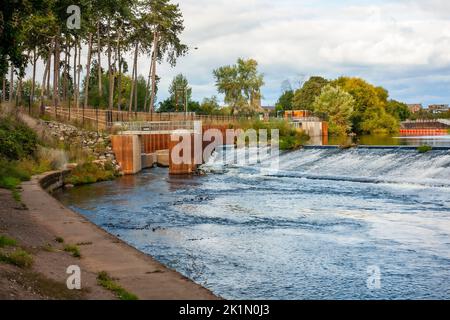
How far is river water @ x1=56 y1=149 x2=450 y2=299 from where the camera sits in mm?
11945

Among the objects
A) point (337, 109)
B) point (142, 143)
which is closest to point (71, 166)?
point (142, 143)

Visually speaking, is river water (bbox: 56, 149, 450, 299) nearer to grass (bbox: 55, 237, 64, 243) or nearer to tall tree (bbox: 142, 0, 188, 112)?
grass (bbox: 55, 237, 64, 243)

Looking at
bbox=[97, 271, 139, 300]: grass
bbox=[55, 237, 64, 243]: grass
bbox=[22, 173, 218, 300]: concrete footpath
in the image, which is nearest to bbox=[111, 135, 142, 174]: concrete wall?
bbox=[22, 173, 218, 300]: concrete footpath

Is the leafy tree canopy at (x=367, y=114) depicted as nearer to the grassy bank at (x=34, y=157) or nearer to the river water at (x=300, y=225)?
the river water at (x=300, y=225)

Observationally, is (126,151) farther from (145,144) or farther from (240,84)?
(240,84)

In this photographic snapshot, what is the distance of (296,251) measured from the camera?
48.4 feet

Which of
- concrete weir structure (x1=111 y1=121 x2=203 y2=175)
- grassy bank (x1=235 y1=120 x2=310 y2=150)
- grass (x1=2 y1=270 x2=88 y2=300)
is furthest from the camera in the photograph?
grassy bank (x1=235 y1=120 x2=310 y2=150)

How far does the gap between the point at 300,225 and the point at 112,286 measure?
1008 centimetres

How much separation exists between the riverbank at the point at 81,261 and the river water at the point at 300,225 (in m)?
1.42

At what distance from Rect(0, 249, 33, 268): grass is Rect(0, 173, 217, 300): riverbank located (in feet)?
0.63

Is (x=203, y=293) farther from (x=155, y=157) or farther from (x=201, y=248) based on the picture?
(x=155, y=157)

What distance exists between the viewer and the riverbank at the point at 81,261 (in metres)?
8.96

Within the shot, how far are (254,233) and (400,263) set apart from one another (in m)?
5.18

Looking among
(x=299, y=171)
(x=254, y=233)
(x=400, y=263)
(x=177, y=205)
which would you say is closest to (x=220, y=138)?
(x=299, y=171)
